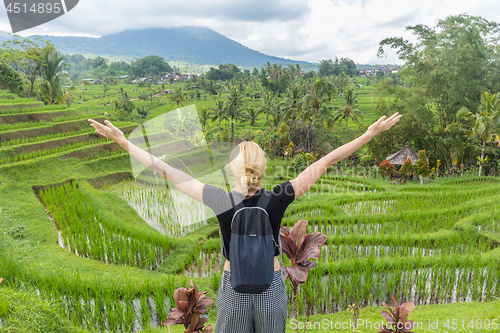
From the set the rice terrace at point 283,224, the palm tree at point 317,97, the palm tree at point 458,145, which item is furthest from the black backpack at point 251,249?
the palm tree at point 317,97

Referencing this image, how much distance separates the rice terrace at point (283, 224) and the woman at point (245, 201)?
3.94 feet

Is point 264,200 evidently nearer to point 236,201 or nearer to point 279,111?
point 236,201

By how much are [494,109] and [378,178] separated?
4602 millimetres

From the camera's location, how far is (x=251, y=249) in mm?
1271

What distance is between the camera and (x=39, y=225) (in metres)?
5.91

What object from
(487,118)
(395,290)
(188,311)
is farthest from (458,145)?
(188,311)

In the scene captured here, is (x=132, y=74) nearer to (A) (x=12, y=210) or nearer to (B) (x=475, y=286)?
(A) (x=12, y=210)

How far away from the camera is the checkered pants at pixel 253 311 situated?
1327mm

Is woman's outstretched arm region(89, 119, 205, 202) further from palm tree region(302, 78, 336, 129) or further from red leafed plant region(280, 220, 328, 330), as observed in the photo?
palm tree region(302, 78, 336, 129)

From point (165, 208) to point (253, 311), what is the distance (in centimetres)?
680

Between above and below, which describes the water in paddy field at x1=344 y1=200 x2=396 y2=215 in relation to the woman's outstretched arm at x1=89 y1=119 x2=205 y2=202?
below

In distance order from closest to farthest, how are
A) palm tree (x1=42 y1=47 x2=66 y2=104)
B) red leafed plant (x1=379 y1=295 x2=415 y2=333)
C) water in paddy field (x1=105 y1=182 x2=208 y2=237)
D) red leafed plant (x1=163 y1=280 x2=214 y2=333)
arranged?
red leafed plant (x1=379 y1=295 x2=415 y2=333)
red leafed plant (x1=163 y1=280 x2=214 y2=333)
water in paddy field (x1=105 y1=182 x2=208 y2=237)
palm tree (x1=42 y1=47 x2=66 y2=104)

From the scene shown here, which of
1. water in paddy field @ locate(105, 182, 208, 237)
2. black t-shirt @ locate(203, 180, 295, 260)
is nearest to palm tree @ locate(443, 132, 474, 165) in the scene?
water in paddy field @ locate(105, 182, 208, 237)

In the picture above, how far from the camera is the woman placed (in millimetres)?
1284
